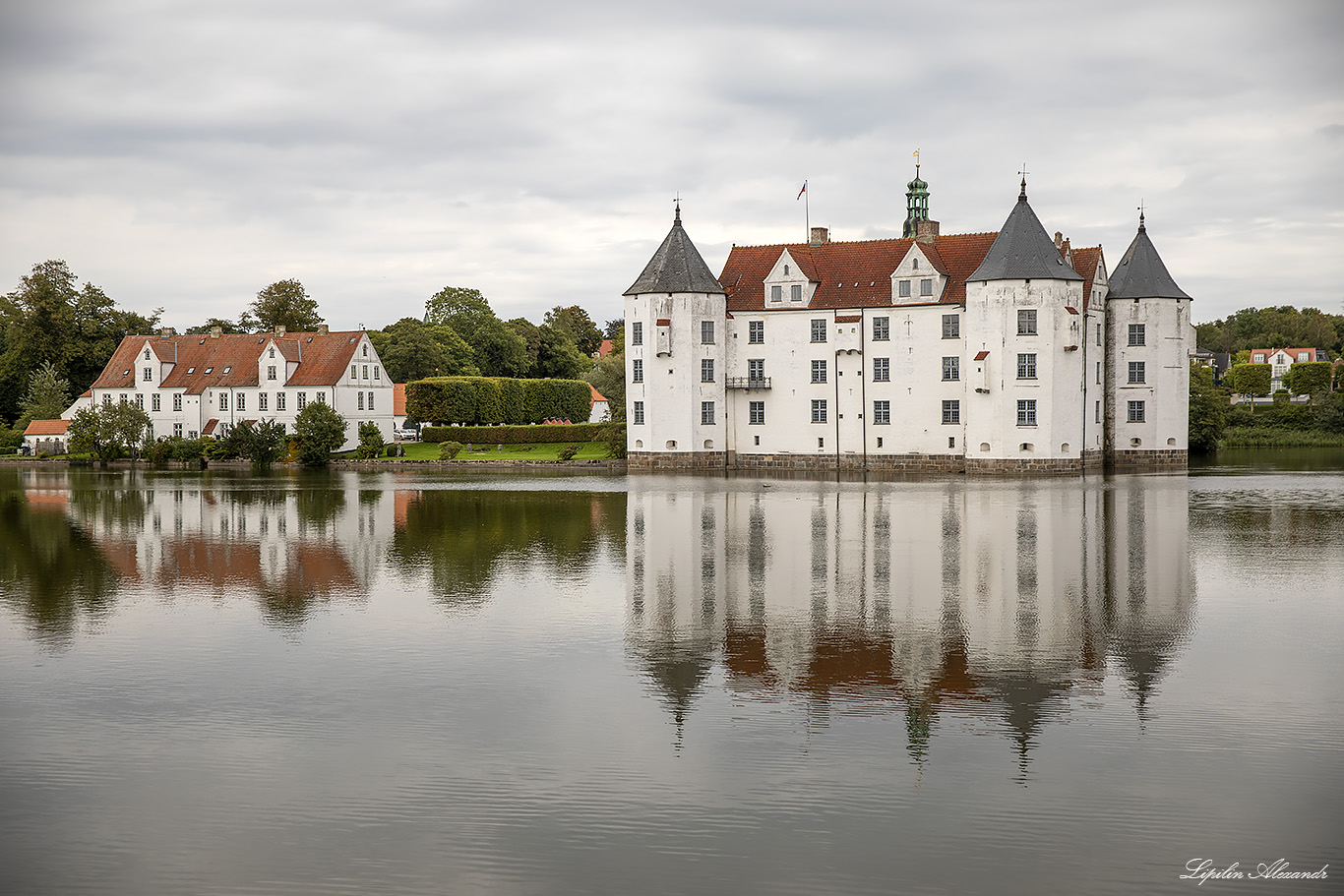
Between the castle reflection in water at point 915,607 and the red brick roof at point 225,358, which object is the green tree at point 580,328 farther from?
the castle reflection in water at point 915,607

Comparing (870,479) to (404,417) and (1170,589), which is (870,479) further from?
(404,417)

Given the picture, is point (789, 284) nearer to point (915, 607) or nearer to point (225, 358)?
point (225, 358)

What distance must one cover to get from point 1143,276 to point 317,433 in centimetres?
4018

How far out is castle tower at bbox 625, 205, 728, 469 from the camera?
174ft

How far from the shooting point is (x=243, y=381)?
70125mm

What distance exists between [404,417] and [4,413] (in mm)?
30046

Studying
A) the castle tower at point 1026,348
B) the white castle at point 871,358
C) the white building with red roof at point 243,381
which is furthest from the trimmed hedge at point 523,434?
the castle tower at point 1026,348

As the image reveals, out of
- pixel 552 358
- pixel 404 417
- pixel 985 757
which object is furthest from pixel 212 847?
pixel 552 358

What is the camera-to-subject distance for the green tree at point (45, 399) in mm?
73938

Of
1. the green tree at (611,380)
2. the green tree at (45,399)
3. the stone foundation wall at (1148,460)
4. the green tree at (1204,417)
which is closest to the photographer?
the stone foundation wall at (1148,460)

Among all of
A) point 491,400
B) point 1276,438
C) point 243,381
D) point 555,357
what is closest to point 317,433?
point 243,381

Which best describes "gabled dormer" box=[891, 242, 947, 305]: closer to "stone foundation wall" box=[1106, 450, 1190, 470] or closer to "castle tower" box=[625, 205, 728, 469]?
"castle tower" box=[625, 205, 728, 469]

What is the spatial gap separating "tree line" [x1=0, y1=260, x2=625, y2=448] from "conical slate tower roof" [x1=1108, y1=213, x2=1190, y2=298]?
31410 mm

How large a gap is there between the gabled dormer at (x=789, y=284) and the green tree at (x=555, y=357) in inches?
1951
